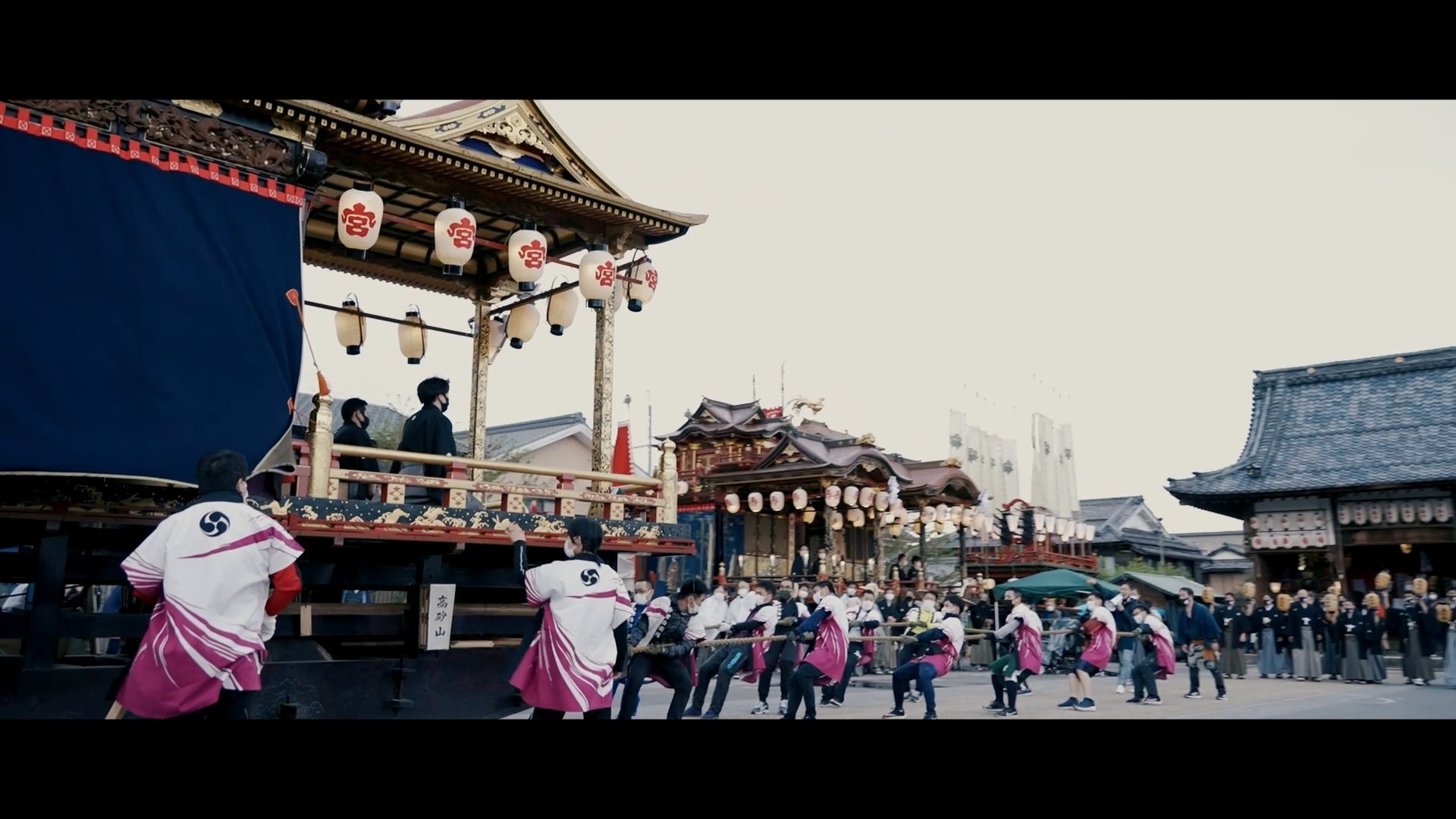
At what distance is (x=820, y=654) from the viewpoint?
34.1ft

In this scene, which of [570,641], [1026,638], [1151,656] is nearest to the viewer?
[570,641]

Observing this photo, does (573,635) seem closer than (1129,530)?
Yes

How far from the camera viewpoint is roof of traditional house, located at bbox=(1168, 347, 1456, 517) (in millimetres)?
20953

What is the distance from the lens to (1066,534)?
31.5m

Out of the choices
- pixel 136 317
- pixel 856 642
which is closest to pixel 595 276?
pixel 136 317

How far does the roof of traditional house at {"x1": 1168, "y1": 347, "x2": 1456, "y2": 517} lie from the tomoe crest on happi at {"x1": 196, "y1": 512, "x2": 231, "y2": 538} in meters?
21.8

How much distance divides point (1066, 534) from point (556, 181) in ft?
85.4

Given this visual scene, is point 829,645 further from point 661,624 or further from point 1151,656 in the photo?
point 1151,656

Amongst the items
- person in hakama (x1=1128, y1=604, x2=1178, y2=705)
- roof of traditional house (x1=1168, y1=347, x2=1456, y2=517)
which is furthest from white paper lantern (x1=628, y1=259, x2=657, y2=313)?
roof of traditional house (x1=1168, y1=347, x2=1456, y2=517)

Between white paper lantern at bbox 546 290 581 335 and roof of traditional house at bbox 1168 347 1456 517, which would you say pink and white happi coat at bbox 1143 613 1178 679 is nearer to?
white paper lantern at bbox 546 290 581 335

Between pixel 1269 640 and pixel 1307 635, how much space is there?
75 cm
